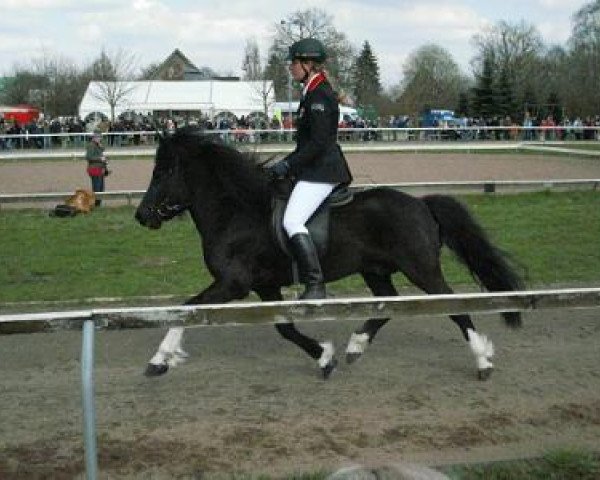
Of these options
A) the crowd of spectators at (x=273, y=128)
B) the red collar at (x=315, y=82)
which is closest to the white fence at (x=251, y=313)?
the red collar at (x=315, y=82)

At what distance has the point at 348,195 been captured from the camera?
694cm

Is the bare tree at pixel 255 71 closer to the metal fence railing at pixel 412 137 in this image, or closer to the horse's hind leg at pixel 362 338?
the metal fence railing at pixel 412 137

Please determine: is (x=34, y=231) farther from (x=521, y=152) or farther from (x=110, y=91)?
(x=110, y=91)

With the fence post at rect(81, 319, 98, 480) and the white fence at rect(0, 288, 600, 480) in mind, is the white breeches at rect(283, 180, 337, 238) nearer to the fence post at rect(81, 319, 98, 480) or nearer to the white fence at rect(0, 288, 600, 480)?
the white fence at rect(0, 288, 600, 480)

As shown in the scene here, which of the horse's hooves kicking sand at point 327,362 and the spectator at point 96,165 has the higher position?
the spectator at point 96,165

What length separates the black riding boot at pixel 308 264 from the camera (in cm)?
660

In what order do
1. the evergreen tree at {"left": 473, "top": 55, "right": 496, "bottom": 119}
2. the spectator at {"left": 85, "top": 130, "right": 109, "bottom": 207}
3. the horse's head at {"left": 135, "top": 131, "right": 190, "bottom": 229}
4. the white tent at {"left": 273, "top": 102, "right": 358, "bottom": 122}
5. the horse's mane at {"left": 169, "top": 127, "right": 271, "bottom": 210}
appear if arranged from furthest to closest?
the evergreen tree at {"left": 473, "top": 55, "right": 496, "bottom": 119} → the white tent at {"left": 273, "top": 102, "right": 358, "bottom": 122} → the spectator at {"left": 85, "top": 130, "right": 109, "bottom": 207} → the horse's head at {"left": 135, "top": 131, "right": 190, "bottom": 229} → the horse's mane at {"left": 169, "top": 127, "right": 271, "bottom": 210}

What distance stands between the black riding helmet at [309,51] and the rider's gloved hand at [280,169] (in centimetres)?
85

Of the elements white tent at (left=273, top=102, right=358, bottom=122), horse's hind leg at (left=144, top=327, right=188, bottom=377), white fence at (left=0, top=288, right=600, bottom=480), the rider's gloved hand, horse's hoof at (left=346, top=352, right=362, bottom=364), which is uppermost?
white tent at (left=273, top=102, right=358, bottom=122)

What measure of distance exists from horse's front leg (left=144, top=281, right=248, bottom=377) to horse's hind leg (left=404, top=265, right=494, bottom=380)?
1.42m

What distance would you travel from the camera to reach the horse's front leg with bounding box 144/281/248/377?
6.38 metres

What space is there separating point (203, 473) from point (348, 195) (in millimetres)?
2884

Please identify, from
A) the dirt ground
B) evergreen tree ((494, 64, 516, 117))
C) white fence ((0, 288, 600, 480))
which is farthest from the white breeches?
evergreen tree ((494, 64, 516, 117))

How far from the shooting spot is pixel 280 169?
6.82m
